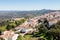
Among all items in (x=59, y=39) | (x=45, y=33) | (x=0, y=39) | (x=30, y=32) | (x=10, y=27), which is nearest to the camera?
(x=59, y=39)

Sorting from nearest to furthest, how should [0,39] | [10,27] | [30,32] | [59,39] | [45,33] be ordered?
[59,39] → [0,39] → [45,33] → [30,32] → [10,27]

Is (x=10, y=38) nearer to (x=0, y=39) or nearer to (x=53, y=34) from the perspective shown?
(x=0, y=39)

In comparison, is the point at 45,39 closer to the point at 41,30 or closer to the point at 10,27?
the point at 41,30

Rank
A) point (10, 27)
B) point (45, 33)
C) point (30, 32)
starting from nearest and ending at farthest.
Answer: point (45, 33) < point (30, 32) < point (10, 27)

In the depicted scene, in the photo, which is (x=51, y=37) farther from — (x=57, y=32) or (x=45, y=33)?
(x=45, y=33)

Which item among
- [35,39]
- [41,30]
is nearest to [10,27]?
[41,30]

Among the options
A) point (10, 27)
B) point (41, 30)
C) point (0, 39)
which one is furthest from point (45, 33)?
point (10, 27)

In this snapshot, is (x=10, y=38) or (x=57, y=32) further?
A: (x=10, y=38)

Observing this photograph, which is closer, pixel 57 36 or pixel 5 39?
pixel 57 36
